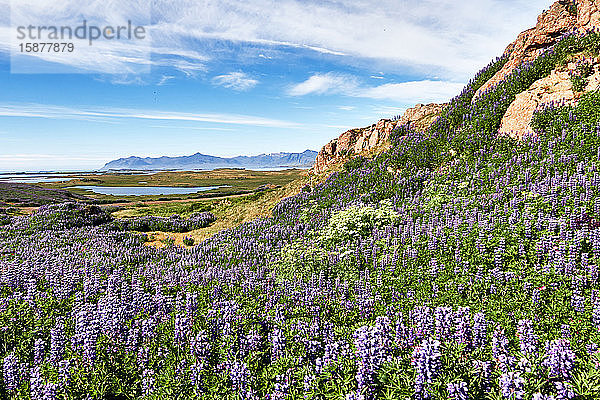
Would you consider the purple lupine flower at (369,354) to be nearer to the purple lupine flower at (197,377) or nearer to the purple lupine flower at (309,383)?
the purple lupine flower at (309,383)

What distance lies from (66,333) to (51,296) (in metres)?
2.95

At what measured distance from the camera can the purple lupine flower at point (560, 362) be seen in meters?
3.97

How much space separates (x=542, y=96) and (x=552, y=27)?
8123mm

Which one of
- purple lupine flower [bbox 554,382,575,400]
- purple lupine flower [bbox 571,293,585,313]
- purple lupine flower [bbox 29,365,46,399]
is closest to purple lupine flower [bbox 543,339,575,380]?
purple lupine flower [bbox 554,382,575,400]

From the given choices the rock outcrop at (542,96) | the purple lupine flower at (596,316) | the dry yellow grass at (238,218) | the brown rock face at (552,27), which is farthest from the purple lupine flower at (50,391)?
the brown rock face at (552,27)

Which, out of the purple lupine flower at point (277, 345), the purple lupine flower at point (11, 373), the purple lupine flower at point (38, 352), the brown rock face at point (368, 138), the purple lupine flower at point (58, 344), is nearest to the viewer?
the purple lupine flower at point (277, 345)

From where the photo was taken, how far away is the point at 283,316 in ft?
22.7

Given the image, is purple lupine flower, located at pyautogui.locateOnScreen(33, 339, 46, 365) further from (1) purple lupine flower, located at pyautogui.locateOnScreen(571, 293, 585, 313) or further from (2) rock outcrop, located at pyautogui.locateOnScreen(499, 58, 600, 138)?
(2) rock outcrop, located at pyautogui.locateOnScreen(499, 58, 600, 138)

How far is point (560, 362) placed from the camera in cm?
398

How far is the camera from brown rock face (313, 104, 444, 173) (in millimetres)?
23064

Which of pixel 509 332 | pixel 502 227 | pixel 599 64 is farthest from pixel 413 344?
pixel 599 64

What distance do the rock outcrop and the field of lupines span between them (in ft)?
2.23

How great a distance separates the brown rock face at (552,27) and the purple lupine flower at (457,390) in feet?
67.2

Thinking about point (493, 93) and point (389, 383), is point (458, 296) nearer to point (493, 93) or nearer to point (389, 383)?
point (389, 383)
